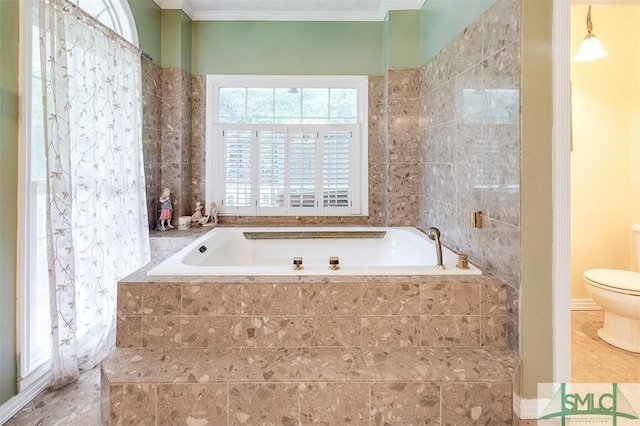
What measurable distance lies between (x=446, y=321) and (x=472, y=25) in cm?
166

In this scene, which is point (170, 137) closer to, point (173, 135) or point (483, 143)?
point (173, 135)

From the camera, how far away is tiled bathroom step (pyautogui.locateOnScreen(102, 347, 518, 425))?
1.47m

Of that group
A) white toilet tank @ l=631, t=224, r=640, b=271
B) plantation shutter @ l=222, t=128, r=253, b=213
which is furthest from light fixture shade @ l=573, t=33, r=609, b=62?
plantation shutter @ l=222, t=128, r=253, b=213

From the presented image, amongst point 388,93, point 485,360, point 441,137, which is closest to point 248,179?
point 388,93

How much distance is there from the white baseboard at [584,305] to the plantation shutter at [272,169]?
2.62 metres

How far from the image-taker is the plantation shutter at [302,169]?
3.42 m

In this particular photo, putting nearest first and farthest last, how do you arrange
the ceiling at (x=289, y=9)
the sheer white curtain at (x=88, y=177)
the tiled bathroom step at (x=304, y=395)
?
the tiled bathroom step at (x=304, y=395) → the sheer white curtain at (x=88, y=177) → the ceiling at (x=289, y=9)

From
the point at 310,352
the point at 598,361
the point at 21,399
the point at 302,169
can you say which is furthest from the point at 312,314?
the point at 302,169

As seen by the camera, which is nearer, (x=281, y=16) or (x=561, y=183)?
(x=561, y=183)

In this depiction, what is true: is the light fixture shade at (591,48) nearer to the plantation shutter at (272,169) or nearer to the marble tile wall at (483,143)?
the marble tile wall at (483,143)

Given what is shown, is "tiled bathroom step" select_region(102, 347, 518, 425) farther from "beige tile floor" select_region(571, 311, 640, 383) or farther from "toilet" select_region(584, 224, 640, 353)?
"toilet" select_region(584, 224, 640, 353)

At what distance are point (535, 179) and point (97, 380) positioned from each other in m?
2.40

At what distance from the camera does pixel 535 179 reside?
1.62 meters

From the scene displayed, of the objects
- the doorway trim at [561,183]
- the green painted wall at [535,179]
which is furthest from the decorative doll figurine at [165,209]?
the doorway trim at [561,183]
